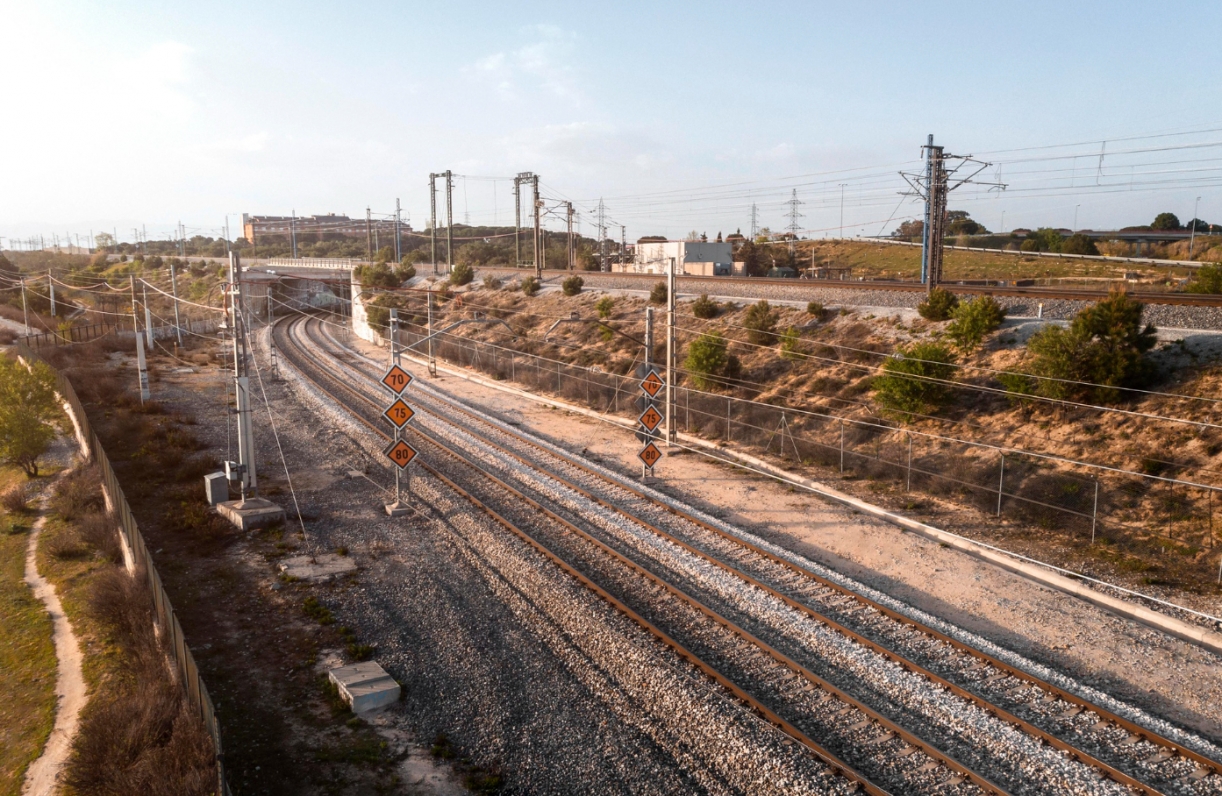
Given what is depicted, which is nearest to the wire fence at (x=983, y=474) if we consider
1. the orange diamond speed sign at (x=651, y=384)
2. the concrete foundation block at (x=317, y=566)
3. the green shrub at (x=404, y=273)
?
the orange diamond speed sign at (x=651, y=384)

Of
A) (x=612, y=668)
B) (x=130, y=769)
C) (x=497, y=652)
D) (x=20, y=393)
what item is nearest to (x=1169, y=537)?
(x=612, y=668)

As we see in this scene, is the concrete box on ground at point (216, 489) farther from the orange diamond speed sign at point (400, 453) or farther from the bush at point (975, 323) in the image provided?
the bush at point (975, 323)

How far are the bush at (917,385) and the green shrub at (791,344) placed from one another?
21.3 ft

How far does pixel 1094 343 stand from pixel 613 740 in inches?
817

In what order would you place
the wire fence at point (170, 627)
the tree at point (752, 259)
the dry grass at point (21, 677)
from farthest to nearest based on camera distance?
1. the tree at point (752, 259)
2. the dry grass at point (21, 677)
3. the wire fence at point (170, 627)

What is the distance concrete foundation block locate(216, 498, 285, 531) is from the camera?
Answer: 1955 centimetres

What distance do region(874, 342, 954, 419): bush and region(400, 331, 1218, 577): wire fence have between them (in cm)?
98

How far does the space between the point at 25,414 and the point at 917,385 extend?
103 ft

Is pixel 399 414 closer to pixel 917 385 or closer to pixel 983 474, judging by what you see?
pixel 983 474

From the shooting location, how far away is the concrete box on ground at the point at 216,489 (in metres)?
21.1

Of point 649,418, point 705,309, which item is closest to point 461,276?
point 705,309

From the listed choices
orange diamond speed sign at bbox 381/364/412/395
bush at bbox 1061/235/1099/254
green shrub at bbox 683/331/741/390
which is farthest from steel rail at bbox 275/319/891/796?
bush at bbox 1061/235/1099/254

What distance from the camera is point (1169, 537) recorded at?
58.9ft

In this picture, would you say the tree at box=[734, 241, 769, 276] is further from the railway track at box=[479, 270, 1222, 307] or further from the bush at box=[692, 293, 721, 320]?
the bush at box=[692, 293, 721, 320]
